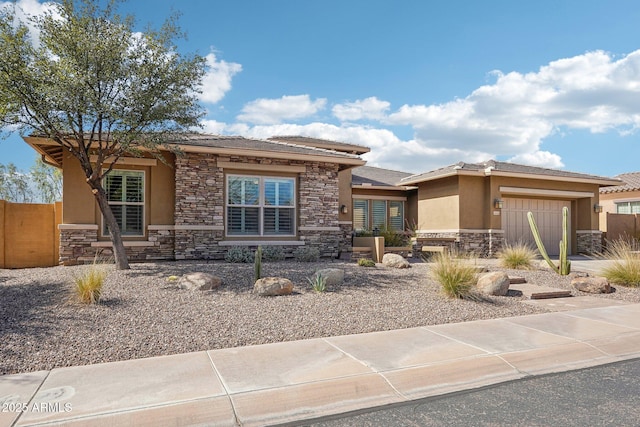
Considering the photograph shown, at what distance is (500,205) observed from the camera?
17.4 metres

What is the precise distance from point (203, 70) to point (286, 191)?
4984mm

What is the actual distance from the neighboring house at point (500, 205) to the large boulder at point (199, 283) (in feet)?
37.6

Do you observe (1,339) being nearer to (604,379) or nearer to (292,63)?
(604,379)

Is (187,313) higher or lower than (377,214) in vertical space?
lower

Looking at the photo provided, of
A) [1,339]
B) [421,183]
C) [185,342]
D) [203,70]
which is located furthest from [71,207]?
[421,183]

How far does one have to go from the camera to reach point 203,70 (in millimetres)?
10875

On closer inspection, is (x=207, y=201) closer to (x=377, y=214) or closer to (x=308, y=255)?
(x=308, y=255)

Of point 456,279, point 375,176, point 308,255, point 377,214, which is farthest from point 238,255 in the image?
point 375,176

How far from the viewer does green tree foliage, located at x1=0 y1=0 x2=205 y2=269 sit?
29.8 feet

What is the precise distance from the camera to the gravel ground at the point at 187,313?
528 cm

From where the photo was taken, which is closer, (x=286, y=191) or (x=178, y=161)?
(x=178, y=161)

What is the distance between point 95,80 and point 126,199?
14.3 ft

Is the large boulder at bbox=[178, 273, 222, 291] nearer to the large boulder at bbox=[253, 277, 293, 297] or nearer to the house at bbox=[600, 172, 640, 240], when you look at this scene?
the large boulder at bbox=[253, 277, 293, 297]

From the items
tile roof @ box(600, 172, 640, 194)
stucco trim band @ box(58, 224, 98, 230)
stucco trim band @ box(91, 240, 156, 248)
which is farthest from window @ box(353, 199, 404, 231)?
tile roof @ box(600, 172, 640, 194)
